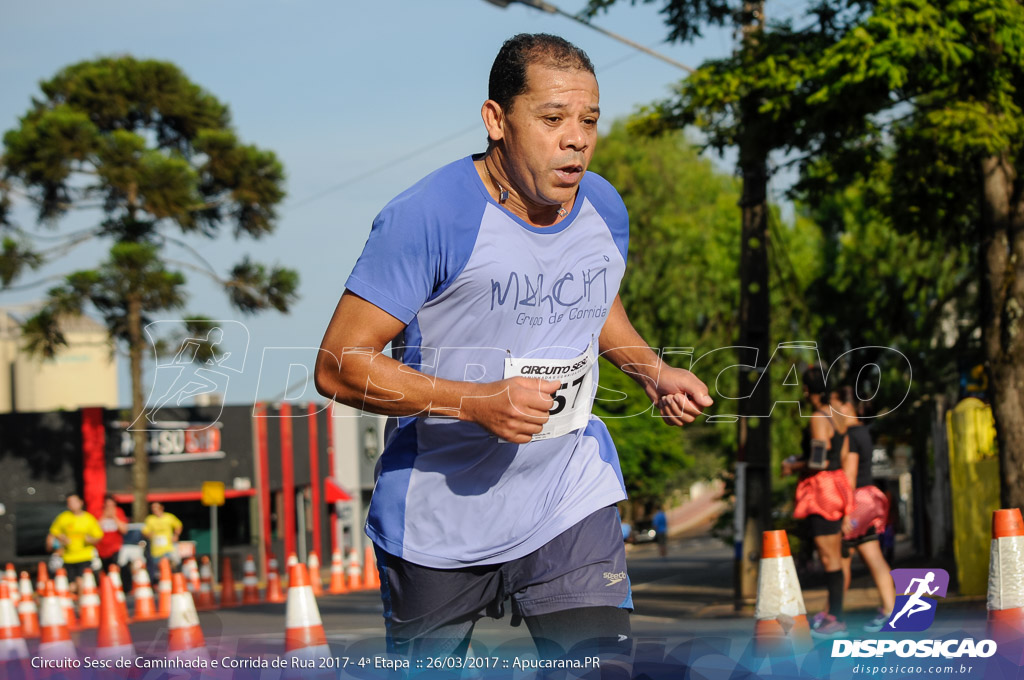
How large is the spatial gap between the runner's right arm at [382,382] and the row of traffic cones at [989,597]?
2.52 meters

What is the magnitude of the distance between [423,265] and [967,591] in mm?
9643

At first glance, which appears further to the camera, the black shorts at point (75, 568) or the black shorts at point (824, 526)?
the black shorts at point (75, 568)

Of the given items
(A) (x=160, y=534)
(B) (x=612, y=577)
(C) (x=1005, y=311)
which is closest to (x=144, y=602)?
(A) (x=160, y=534)

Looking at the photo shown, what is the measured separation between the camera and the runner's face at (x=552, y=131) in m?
3.37

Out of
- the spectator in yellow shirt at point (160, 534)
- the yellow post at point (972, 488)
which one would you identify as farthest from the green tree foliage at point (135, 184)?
the yellow post at point (972, 488)

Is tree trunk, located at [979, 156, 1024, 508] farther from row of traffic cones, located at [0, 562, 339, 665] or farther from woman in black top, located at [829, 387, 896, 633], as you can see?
row of traffic cones, located at [0, 562, 339, 665]

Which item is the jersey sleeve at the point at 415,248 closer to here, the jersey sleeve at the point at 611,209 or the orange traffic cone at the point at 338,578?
the jersey sleeve at the point at 611,209

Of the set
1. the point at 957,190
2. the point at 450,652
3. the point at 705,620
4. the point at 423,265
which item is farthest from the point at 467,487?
the point at 957,190

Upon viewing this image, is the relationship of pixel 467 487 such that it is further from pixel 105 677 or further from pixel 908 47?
pixel 908 47

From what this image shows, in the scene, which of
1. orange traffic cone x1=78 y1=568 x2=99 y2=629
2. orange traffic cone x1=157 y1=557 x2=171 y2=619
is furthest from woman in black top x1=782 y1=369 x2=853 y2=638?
orange traffic cone x1=78 y1=568 x2=99 y2=629

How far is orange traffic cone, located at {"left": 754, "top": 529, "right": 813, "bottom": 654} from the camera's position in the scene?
5613 mm

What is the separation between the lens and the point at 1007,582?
194 inches

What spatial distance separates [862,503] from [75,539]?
11445 millimetres

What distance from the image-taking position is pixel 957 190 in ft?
40.6
